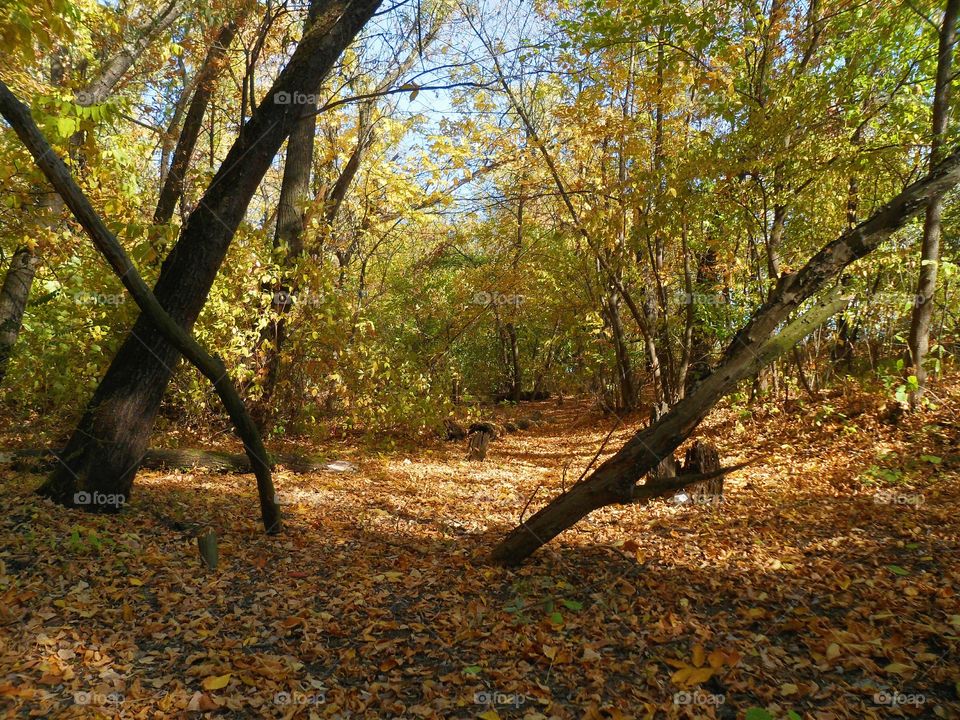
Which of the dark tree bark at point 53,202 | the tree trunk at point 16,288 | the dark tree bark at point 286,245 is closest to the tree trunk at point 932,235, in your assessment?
the dark tree bark at point 286,245

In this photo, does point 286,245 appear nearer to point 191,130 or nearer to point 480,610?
point 191,130

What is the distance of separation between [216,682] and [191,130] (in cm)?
859

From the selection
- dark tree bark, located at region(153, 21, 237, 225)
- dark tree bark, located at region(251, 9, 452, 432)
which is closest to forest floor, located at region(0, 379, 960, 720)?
dark tree bark, located at region(251, 9, 452, 432)

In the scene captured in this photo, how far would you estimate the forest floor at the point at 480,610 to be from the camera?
284 cm

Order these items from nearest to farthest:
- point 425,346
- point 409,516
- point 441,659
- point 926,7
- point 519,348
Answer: point 441,659, point 409,516, point 926,7, point 425,346, point 519,348

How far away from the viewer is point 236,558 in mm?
4359

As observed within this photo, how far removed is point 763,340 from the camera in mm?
3744

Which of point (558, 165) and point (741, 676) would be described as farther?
point (558, 165)

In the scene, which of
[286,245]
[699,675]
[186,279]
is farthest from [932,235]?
[286,245]

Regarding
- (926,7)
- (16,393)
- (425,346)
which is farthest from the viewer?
(425,346)

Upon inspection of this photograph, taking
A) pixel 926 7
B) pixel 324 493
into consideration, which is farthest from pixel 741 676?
pixel 926 7

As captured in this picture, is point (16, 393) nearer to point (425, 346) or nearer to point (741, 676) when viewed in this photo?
point (741, 676)

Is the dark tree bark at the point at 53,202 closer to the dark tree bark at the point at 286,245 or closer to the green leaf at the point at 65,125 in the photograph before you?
the dark tree bark at the point at 286,245

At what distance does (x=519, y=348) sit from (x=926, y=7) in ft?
51.0
